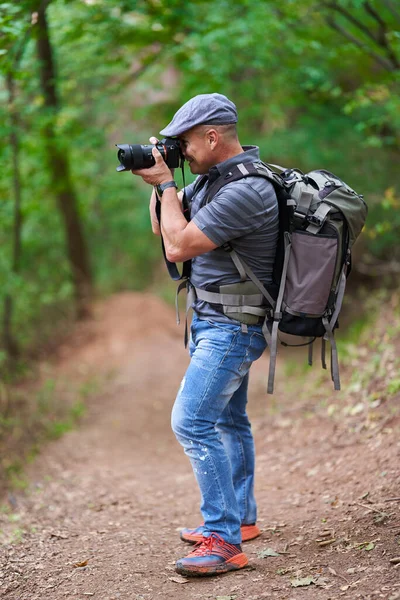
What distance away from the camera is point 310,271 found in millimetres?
3318

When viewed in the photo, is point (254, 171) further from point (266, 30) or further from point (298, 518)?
point (266, 30)

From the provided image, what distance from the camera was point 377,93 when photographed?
6.79 m

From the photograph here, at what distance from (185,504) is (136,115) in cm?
630

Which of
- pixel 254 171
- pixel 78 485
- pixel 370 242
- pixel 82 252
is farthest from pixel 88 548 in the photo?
pixel 82 252

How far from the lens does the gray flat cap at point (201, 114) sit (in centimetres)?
322

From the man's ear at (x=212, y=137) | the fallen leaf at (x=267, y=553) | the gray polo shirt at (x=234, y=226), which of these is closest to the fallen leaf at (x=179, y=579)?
the fallen leaf at (x=267, y=553)

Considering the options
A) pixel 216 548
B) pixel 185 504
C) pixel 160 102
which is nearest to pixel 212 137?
pixel 216 548

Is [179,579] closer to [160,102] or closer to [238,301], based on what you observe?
[238,301]

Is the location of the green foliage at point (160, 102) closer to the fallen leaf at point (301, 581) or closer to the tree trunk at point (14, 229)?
the tree trunk at point (14, 229)

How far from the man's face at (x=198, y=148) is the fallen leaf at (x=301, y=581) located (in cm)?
207

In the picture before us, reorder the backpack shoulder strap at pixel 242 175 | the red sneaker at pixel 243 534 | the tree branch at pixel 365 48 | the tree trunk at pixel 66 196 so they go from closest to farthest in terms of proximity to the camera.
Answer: the backpack shoulder strap at pixel 242 175 → the red sneaker at pixel 243 534 → the tree branch at pixel 365 48 → the tree trunk at pixel 66 196

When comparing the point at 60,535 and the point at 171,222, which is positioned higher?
the point at 171,222

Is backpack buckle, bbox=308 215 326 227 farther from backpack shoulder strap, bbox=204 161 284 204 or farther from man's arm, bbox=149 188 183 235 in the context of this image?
man's arm, bbox=149 188 183 235

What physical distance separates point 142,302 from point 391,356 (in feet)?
19.6
